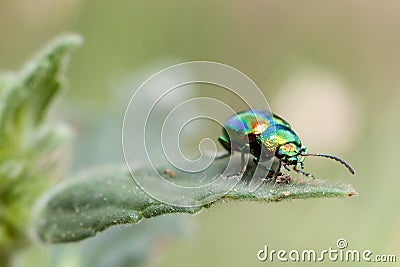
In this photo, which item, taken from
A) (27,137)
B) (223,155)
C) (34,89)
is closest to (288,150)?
(223,155)

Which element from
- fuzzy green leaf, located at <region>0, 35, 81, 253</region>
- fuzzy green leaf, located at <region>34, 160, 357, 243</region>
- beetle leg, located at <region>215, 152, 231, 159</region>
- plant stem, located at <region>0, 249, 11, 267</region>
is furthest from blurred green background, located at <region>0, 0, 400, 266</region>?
beetle leg, located at <region>215, 152, 231, 159</region>

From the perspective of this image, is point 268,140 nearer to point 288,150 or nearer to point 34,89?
point 288,150

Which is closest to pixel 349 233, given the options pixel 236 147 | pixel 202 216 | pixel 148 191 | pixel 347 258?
pixel 347 258

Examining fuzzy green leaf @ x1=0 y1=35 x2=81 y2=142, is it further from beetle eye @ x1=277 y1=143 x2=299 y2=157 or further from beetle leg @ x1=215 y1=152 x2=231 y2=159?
beetle eye @ x1=277 y1=143 x2=299 y2=157

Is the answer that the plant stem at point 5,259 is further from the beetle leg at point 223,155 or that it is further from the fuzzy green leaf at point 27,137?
the beetle leg at point 223,155

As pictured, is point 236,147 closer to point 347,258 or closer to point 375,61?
point 347,258

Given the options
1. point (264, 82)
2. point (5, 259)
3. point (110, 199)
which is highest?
point (264, 82)

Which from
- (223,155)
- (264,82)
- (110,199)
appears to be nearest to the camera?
(110,199)
